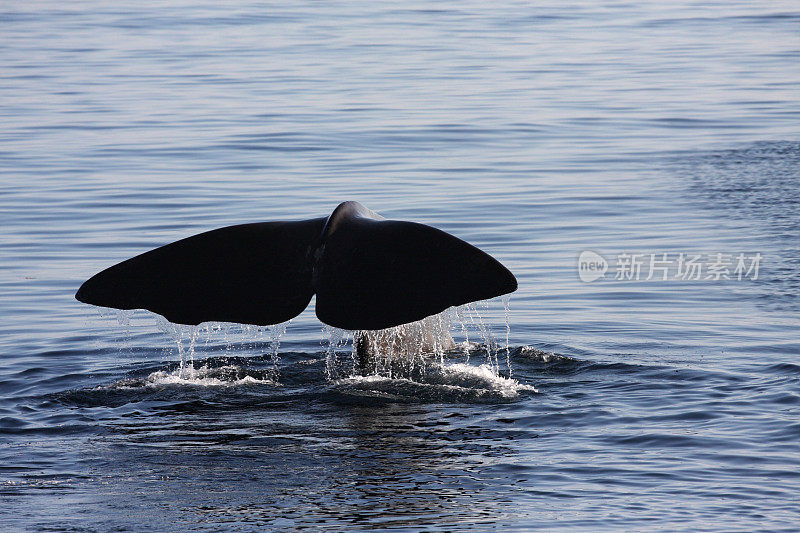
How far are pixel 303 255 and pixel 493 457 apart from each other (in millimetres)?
1405

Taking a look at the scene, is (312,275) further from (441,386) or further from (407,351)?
(407,351)

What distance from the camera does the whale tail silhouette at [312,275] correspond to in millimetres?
6180

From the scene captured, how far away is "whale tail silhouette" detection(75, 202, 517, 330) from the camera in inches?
243

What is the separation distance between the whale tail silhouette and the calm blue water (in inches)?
27.3

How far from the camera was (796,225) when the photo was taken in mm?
12617

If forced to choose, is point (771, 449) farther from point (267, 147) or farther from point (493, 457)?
point (267, 147)

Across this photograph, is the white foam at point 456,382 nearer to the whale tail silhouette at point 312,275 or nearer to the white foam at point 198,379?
the white foam at point 198,379

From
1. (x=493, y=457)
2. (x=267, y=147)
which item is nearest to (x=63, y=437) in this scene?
(x=493, y=457)

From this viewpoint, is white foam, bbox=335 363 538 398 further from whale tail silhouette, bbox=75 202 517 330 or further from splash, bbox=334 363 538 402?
whale tail silhouette, bbox=75 202 517 330

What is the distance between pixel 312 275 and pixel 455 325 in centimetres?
334

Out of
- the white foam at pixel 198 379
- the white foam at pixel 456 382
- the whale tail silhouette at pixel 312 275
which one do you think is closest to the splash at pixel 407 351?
the white foam at pixel 456 382

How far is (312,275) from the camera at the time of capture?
6.60 meters

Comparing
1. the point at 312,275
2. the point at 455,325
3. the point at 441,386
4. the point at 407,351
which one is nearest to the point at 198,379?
the point at 407,351

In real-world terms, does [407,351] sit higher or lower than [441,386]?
higher
